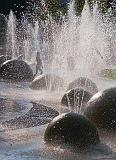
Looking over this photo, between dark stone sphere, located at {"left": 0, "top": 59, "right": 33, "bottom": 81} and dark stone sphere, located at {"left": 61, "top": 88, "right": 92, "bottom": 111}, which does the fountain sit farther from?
dark stone sphere, located at {"left": 0, "top": 59, "right": 33, "bottom": 81}

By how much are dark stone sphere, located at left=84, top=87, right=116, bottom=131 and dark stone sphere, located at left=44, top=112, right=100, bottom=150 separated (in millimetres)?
1207

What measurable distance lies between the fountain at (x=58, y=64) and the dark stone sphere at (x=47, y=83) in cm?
12

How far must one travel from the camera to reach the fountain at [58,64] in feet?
31.7

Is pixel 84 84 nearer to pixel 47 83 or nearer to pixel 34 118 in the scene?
pixel 47 83

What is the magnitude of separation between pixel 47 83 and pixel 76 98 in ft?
13.0

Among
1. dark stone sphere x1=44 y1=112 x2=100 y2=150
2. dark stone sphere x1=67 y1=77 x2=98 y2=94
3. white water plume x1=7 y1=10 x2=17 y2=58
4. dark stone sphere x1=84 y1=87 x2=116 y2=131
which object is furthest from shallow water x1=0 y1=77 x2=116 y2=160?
white water plume x1=7 y1=10 x2=17 y2=58

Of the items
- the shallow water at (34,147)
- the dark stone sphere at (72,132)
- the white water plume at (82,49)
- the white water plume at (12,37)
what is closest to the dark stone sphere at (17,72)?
the white water plume at (82,49)

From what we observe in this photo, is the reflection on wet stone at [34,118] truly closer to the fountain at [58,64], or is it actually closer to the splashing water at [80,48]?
the fountain at [58,64]

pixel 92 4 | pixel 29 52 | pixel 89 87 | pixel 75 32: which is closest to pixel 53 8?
pixel 92 4

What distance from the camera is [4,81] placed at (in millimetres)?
21594

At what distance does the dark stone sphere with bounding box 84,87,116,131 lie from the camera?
11278 mm

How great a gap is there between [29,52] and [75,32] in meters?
6.15

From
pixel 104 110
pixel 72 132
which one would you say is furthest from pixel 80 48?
pixel 72 132

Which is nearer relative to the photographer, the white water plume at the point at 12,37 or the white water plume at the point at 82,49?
the white water plume at the point at 82,49
